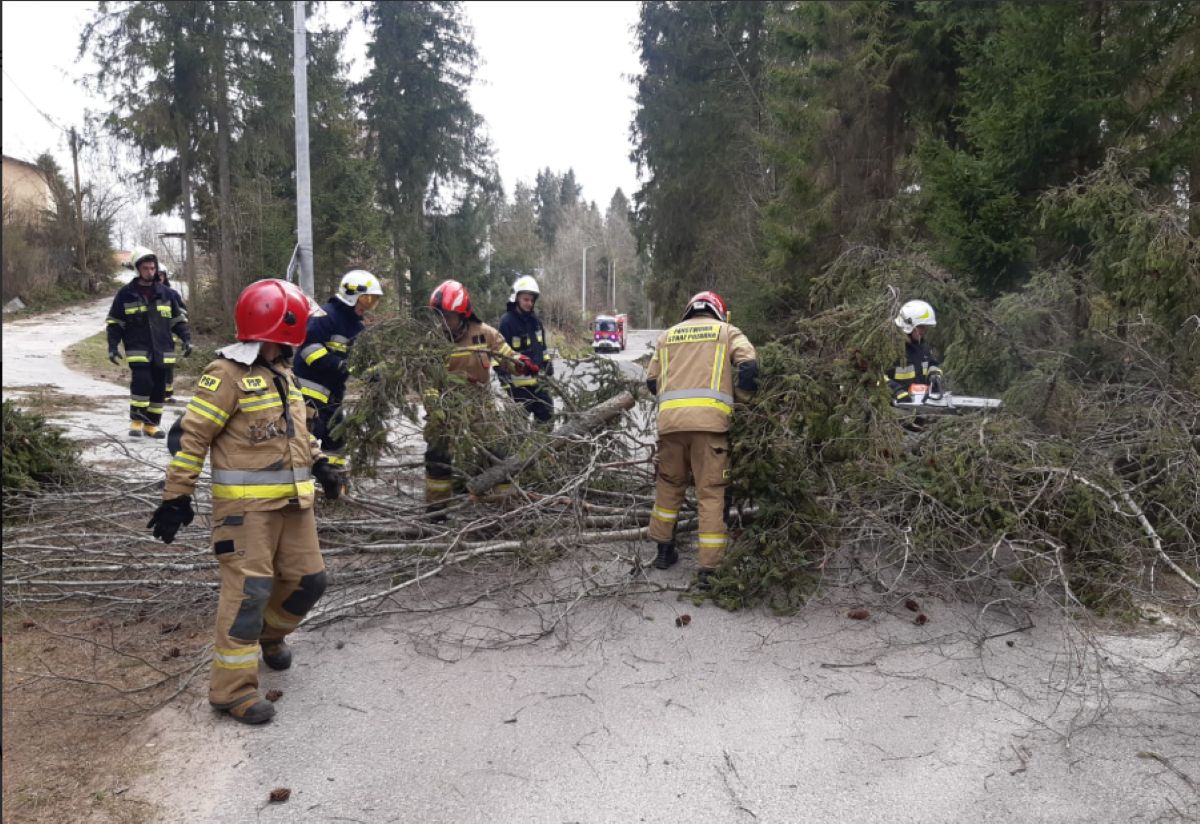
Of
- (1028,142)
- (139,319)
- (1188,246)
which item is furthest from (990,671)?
(139,319)

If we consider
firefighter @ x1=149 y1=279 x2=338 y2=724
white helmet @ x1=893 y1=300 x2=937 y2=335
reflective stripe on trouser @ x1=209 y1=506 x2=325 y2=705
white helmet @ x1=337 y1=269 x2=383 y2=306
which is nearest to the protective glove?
white helmet @ x1=337 y1=269 x2=383 y2=306

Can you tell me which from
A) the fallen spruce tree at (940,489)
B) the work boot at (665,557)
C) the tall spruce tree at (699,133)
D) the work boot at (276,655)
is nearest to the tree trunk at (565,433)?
the work boot at (665,557)

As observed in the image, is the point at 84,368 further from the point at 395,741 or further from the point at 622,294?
the point at 622,294

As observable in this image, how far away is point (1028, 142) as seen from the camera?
8.09 metres

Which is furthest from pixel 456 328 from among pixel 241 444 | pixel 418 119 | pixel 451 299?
pixel 418 119

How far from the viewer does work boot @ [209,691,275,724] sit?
11.3 feet

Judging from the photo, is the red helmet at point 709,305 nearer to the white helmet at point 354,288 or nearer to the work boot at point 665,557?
the work boot at point 665,557

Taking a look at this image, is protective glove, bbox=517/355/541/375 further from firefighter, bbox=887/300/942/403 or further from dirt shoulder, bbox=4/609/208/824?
firefighter, bbox=887/300/942/403

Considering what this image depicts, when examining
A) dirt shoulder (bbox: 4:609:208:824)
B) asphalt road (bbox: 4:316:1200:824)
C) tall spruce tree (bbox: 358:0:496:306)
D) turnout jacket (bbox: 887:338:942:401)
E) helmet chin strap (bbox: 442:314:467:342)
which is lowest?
dirt shoulder (bbox: 4:609:208:824)

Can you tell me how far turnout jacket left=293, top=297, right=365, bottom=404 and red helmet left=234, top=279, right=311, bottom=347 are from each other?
2066 mm

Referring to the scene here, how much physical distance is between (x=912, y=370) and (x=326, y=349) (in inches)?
193

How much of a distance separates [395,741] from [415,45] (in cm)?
2608

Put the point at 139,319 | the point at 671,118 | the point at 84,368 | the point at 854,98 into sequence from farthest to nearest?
the point at 671,118, the point at 84,368, the point at 854,98, the point at 139,319

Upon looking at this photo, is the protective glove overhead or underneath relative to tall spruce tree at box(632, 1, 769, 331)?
underneath
